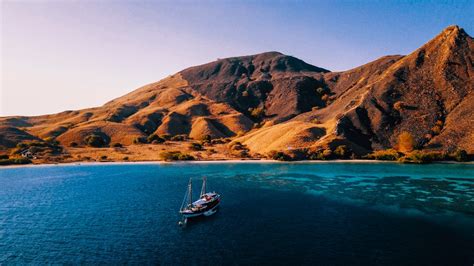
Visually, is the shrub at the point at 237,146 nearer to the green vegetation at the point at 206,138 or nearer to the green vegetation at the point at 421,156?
the green vegetation at the point at 206,138

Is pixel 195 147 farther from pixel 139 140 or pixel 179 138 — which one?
pixel 139 140

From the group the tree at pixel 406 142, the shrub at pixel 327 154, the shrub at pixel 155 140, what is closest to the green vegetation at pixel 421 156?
the tree at pixel 406 142

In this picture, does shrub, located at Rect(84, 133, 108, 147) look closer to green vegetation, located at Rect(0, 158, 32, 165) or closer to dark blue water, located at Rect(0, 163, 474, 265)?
green vegetation, located at Rect(0, 158, 32, 165)

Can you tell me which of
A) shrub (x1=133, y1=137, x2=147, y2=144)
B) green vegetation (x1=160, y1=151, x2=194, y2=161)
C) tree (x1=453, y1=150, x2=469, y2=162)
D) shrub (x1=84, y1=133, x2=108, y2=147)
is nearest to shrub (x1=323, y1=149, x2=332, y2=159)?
tree (x1=453, y1=150, x2=469, y2=162)

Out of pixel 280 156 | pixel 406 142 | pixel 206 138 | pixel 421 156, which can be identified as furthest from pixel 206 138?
pixel 421 156

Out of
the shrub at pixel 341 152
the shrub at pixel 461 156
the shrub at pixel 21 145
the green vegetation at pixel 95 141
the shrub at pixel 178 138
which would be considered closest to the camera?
the shrub at pixel 461 156

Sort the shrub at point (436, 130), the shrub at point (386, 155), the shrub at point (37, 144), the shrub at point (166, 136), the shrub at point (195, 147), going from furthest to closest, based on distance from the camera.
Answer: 1. the shrub at point (166, 136)
2. the shrub at point (195, 147)
3. the shrub at point (37, 144)
4. the shrub at point (436, 130)
5. the shrub at point (386, 155)
